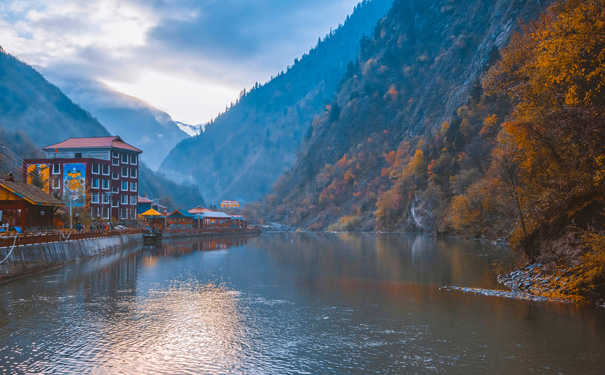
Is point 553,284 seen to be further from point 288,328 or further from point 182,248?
point 182,248

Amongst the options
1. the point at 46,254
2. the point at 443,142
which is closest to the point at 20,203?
the point at 46,254

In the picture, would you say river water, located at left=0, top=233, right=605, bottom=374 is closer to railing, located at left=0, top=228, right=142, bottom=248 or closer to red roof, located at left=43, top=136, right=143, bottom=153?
railing, located at left=0, top=228, right=142, bottom=248

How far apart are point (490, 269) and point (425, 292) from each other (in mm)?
12885

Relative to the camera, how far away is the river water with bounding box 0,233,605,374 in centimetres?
1797

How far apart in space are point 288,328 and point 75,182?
7641 centimetres

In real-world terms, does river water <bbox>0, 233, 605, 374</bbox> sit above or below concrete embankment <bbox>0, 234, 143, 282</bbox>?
below

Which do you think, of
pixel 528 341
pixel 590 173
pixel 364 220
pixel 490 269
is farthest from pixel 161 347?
pixel 364 220

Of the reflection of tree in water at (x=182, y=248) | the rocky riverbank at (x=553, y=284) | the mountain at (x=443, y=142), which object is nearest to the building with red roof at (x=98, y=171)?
the reflection of tree in water at (x=182, y=248)

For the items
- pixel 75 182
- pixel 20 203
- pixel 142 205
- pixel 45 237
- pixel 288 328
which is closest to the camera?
pixel 288 328

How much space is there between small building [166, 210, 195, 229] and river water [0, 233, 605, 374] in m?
89.4

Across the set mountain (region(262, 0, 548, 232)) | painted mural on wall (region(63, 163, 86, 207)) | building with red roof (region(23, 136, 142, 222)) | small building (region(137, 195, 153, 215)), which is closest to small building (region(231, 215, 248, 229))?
mountain (region(262, 0, 548, 232))

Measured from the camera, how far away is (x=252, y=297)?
32.4 metres

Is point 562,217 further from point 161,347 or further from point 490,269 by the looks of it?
point 161,347

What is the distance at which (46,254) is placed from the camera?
43594 millimetres
